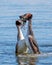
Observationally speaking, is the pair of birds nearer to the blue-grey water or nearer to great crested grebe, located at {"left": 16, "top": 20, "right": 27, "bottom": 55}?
great crested grebe, located at {"left": 16, "top": 20, "right": 27, "bottom": 55}

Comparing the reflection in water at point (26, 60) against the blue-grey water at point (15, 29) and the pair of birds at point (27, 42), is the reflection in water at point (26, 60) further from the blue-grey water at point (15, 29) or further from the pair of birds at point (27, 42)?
the pair of birds at point (27, 42)

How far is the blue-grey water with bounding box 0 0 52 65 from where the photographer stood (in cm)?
1450

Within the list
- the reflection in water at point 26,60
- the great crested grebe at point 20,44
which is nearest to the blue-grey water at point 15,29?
the reflection in water at point 26,60

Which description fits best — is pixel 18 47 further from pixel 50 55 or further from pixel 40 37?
pixel 40 37

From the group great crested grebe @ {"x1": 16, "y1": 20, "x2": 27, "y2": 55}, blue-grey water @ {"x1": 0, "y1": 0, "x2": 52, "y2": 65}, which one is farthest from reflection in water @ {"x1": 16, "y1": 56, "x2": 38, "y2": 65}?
great crested grebe @ {"x1": 16, "y1": 20, "x2": 27, "y2": 55}

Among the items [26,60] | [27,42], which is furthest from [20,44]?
[26,60]

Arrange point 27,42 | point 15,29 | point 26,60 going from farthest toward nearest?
1. point 15,29
2. point 27,42
3. point 26,60

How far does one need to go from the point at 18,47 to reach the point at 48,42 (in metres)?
2.12

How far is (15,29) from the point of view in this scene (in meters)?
19.2

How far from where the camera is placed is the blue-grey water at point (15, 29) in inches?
571

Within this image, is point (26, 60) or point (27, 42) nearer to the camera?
point (26, 60)

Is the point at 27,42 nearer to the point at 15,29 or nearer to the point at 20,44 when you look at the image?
the point at 20,44

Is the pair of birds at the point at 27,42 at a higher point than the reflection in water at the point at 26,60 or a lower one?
higher

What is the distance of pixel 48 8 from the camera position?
83.3 ft
